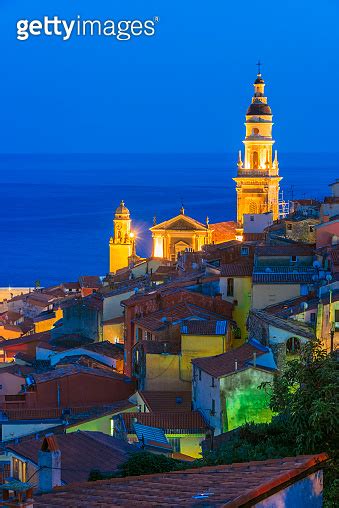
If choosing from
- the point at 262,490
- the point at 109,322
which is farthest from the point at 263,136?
the point at 262,490

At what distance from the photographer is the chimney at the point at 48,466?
37.5 ft

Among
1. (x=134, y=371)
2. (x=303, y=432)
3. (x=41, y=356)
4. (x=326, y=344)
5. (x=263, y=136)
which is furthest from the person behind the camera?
(x=263, y=136)

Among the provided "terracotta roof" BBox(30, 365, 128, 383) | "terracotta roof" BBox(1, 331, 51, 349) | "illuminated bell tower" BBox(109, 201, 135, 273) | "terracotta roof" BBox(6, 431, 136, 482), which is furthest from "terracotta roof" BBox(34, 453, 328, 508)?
"illuminated bell tower" BBox(109, 201, 135, 273)

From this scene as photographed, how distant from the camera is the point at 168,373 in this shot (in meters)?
25.5

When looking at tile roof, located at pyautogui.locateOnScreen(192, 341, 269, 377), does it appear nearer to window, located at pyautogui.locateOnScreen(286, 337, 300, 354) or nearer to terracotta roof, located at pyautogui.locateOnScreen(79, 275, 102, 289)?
window, located at pyautogui.locateOnScreen(286, 337, 300, 354)

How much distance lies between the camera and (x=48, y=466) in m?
11.6

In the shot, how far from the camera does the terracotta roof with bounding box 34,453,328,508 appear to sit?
8133mm

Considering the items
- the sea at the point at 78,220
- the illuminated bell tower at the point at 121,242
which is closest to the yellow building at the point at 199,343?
the illuminated bell tower at the point at 121,242

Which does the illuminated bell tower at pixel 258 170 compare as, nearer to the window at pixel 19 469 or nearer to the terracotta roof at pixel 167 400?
the terracotta roof at pixel 167 400

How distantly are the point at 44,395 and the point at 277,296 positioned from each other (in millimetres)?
5024

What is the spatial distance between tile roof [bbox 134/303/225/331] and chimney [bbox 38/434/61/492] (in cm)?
1488

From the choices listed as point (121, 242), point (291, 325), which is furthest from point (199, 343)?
point (121, 242)

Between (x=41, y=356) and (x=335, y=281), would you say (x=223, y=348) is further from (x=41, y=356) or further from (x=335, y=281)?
(x=41, y=356)

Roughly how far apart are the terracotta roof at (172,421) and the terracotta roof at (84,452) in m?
2.83
